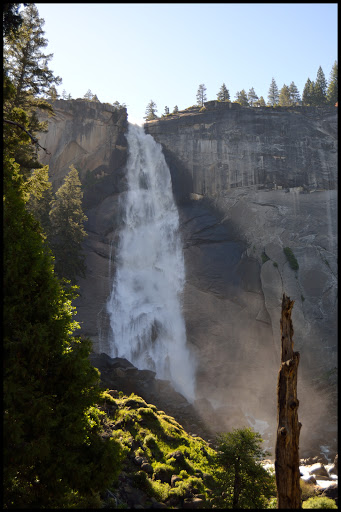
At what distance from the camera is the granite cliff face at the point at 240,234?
3359 centimetres

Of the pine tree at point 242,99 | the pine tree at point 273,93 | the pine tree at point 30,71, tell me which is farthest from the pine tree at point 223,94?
the pine tree at point 30,71

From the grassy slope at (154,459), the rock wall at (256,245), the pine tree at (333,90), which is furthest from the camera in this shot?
the pine tree at (333,90)

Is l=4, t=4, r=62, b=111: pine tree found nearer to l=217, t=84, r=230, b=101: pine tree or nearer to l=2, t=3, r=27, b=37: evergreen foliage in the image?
l=2, t=3, r=27, b=37: evergreen foliage

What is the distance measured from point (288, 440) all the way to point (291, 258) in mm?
33107

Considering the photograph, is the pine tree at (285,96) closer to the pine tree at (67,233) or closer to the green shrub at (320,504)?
the pine tree at (67,233)

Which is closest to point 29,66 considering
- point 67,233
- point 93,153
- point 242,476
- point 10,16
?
point 10,16

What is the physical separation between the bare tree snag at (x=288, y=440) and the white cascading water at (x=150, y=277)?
85.2 ft

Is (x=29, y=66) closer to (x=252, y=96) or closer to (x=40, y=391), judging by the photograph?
(x=40, y=391)

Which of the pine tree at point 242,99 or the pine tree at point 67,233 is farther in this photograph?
the pine tree at point 242,99

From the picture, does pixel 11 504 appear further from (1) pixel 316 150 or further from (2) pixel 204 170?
(1) pixel 316 150

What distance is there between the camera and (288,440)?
8.55 m

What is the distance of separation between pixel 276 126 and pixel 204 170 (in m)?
11.8

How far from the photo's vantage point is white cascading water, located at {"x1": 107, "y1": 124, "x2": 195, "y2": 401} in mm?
34656

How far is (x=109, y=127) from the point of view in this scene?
4772 cm
